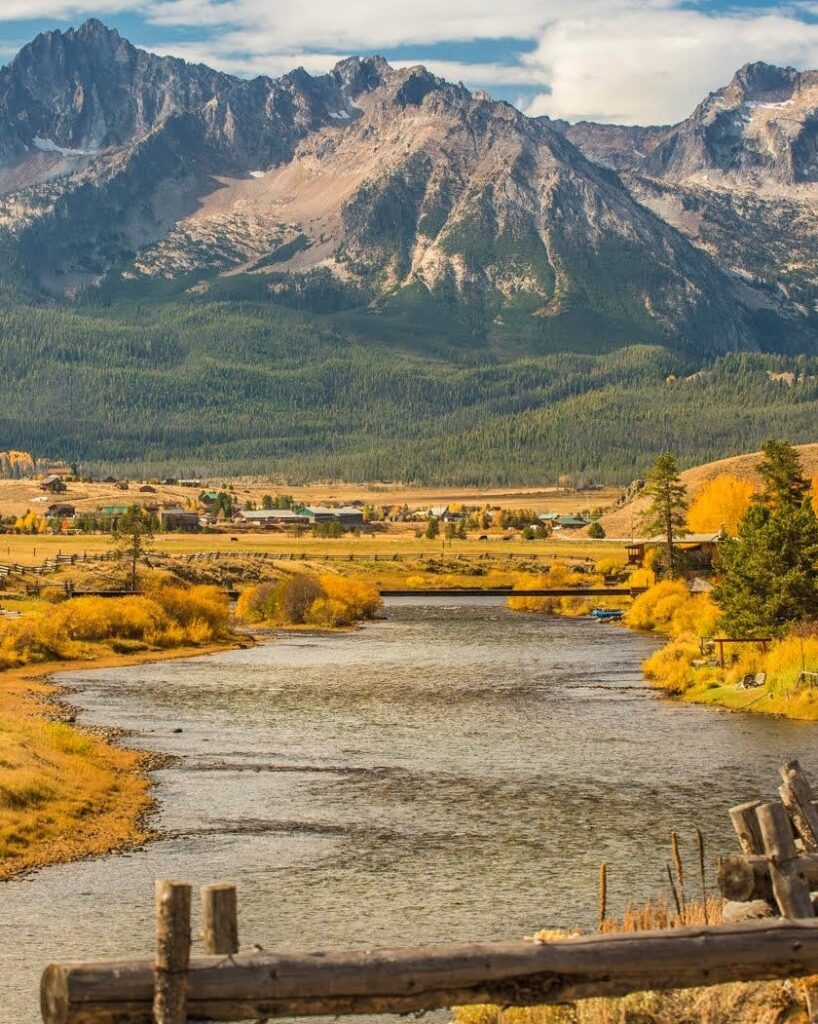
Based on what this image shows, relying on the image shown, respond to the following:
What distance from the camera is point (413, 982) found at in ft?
56.6

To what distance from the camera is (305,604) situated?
13275 cm

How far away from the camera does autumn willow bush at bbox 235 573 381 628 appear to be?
427 feet

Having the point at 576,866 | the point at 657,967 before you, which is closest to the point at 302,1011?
the point at 657,967

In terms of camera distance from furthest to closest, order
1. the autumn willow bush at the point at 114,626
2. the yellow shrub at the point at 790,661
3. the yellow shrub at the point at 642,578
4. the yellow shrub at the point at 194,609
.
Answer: the yellow shrub at the point at 642,578 → the yellow shrub at the point at 194,609 → the autumn willow bush at the point at 114,626 → the yellow shrub at the point at 790,661

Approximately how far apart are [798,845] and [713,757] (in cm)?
3303

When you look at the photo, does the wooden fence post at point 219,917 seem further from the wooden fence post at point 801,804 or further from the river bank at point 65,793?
the river bank at point 65,793

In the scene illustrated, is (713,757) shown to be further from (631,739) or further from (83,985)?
(83,985)

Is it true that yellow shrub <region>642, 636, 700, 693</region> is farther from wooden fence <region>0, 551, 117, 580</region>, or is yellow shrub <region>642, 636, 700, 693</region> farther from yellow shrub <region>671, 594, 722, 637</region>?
wooden fence <region>0, 551, 117, 580</region>

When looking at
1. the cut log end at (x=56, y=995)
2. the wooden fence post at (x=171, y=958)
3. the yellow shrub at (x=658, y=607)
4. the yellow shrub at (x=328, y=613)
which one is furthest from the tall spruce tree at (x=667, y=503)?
the cut log end at (x=56, y=995)

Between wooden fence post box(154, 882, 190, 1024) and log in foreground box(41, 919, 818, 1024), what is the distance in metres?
0.13

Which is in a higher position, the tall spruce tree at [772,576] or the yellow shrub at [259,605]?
the tall spruce tree at [772,576]

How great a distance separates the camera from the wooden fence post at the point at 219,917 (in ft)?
56.4

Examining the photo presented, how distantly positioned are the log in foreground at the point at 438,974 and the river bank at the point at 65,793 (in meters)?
23.6

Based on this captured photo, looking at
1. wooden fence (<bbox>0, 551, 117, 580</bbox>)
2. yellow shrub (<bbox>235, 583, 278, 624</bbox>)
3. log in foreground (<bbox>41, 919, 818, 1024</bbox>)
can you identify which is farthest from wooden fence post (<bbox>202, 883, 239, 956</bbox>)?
wooden fence (<bbox>0, 551, 117, 580</bbox>)
